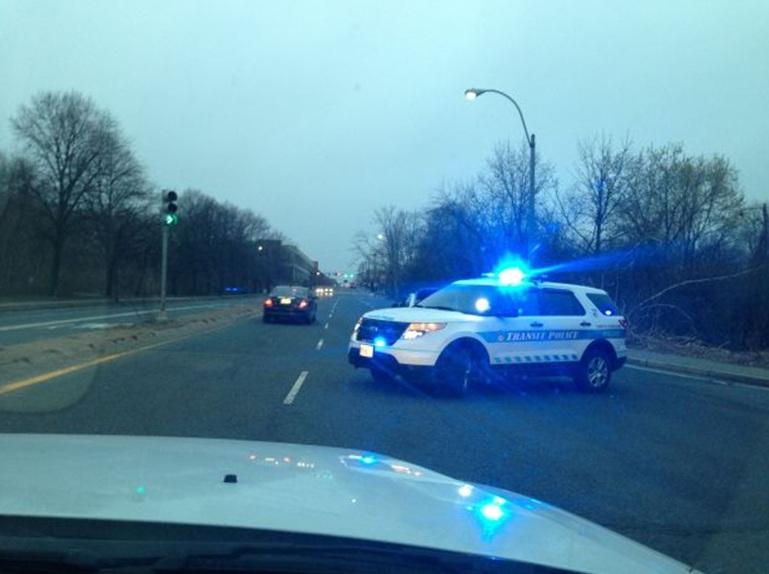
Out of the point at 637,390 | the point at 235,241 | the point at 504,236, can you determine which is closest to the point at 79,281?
the point at 235,241

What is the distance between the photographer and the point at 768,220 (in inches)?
1096

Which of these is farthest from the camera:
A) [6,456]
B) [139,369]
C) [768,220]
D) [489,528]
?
[768,220]

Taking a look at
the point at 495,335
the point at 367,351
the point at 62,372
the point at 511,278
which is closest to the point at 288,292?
the point at 62,372

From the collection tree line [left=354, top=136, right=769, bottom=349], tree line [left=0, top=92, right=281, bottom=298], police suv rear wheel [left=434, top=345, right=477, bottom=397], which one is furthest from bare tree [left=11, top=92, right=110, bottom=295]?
police suv rear wheel [left=434, top=345, right=477, bottom=397]

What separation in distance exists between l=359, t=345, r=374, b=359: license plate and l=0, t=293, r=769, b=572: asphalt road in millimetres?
533

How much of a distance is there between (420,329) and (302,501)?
939 centimetres

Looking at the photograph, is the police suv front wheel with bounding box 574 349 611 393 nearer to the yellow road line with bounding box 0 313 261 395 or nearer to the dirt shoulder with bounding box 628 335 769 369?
the dirt shoulder with bounding box 628 335 769 369

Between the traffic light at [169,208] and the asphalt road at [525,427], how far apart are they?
25.7ft

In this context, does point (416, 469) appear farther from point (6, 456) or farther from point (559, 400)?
point (559, 400)

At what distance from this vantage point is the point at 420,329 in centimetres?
1245

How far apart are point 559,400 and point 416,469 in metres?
9.03

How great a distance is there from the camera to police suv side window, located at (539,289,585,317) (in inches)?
548

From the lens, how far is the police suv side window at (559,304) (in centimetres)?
1391

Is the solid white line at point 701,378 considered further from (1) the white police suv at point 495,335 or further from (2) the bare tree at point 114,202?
(2) the bare tree at point 114,202
